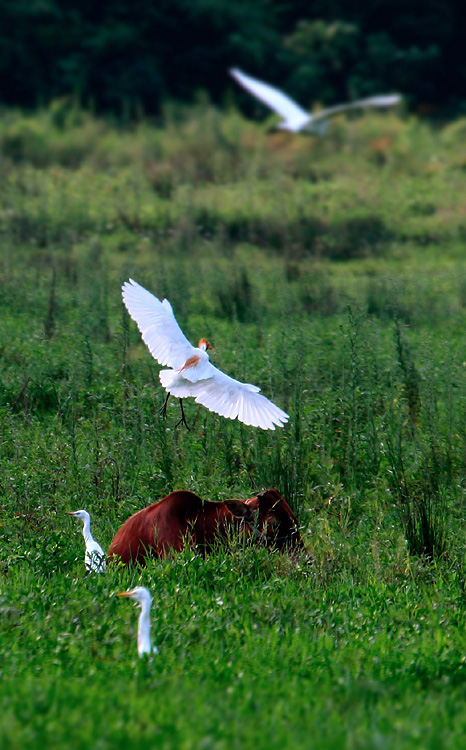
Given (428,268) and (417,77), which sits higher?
(417,77)

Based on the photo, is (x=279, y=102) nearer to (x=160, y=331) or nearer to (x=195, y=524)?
(x=160, y=331)

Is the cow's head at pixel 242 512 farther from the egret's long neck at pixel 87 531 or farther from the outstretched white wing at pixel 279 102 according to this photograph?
the outstretched white wing at pixel 279 102

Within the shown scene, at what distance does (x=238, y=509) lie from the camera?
607 cm

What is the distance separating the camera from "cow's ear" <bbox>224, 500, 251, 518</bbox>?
6.05 metres

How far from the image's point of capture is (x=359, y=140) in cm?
2309

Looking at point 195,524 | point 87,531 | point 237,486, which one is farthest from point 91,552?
point 237,486

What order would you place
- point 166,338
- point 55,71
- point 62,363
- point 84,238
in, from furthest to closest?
point 55,71, point 84,238, point 62,363, point 166,338

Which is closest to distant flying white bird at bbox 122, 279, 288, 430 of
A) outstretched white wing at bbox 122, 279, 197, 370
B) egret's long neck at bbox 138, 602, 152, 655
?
outstretched white wing at bbox 122, 279, 197, 370

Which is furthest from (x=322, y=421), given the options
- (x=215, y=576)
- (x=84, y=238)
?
(x=84, y=238)

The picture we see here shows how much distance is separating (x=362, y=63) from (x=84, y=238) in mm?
13776

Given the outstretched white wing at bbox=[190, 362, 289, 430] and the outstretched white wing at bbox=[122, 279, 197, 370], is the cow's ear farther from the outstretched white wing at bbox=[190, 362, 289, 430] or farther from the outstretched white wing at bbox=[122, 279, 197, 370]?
the outstretched white wing at bbox=[122, 279, 197, 370]

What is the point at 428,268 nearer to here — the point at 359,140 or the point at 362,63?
the point at 359,140

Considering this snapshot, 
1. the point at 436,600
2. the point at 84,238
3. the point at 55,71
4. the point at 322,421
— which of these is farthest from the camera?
the point at 55,71

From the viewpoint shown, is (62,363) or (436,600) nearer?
(436,600)
